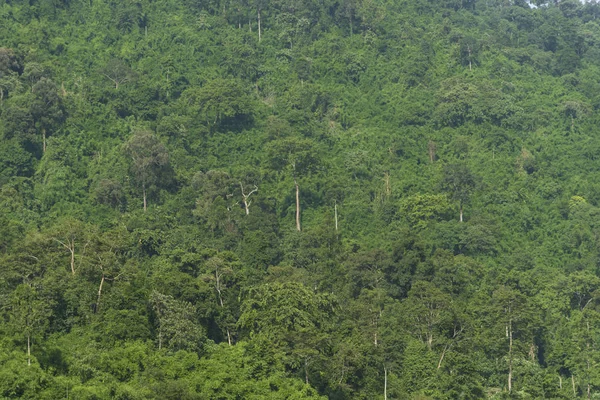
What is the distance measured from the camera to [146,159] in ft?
184

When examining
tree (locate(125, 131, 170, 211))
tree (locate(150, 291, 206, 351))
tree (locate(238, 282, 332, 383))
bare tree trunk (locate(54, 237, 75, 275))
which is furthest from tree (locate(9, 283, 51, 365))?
tree (locate(125, 131, 170, 211))

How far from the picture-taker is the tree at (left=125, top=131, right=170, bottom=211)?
2219 inches

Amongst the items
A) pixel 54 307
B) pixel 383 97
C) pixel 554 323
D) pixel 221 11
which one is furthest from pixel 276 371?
pixel 221 11

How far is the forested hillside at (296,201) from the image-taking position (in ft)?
130

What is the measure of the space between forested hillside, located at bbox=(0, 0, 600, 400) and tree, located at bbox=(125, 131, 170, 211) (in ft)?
0.47

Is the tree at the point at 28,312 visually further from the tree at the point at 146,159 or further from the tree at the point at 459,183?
the tree at the point at 459,183

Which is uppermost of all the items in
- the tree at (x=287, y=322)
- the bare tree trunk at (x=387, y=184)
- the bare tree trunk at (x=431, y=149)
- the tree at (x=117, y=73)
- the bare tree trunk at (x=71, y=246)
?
the tree at (x=117, y=73)

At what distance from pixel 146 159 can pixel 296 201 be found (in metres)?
9.17

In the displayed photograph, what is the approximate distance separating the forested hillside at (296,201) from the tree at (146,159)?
0.47ft

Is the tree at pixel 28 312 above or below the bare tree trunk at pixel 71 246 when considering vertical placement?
below

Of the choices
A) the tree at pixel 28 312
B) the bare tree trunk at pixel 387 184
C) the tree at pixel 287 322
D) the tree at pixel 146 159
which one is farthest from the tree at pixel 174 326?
the bare tree trunk at pixel 387 184

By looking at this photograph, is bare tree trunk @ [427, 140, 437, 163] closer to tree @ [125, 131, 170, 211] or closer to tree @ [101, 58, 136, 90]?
tree @ [125, 131, 170, 211]

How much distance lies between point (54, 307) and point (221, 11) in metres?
43.4

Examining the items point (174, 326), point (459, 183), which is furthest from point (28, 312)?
point (459, 183)
